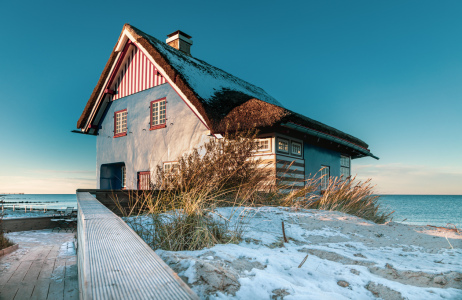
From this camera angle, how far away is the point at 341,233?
413 cm

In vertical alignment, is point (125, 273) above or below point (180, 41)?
below

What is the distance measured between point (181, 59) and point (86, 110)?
487cm

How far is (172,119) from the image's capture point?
423 inches

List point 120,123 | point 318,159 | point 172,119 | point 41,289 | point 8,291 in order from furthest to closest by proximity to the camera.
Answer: point 120,123 → point 318,159 → point 172,119 → point 8,291 → point 41,289

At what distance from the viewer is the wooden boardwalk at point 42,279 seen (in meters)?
4.02

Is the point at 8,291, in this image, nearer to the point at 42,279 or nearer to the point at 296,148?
the point at 42,279

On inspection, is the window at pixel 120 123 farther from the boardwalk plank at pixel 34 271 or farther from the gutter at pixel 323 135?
the boardwalk plank at pixel 34 271

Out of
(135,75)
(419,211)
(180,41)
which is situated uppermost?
(180,41)

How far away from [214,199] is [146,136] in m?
7.30

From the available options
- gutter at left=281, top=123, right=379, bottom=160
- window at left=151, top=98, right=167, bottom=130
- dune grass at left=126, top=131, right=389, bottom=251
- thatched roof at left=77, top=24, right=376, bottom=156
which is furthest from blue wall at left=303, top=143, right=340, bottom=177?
window at left=151, top=98, right=167, bottom=130

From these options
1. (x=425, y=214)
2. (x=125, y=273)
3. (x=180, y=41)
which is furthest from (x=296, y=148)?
(x=425, y=214)

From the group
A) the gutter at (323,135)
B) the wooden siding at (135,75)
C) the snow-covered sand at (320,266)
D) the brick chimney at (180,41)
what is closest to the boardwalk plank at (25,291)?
the snow-covered sand at (320,266)

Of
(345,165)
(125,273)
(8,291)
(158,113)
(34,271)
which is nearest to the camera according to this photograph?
(125,273)

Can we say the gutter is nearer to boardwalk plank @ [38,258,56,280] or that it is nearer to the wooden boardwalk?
the wooden boardwalk
